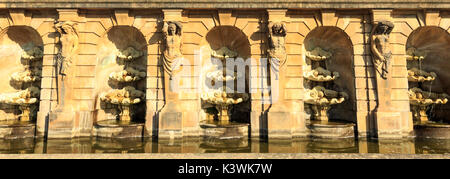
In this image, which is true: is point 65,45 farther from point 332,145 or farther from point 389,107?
point 389,107

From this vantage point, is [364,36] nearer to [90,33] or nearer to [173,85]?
[173,85]

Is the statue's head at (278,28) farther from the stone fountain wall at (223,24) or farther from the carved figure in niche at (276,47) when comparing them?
the stone fountain wall at (223,24)

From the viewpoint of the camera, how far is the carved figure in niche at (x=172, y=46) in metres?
11.6

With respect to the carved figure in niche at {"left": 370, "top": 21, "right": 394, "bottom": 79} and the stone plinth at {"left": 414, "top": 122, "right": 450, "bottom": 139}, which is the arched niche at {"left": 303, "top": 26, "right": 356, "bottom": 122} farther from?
the stone plinth at {"left": 414, "top": 122, "right": 450, "bottom": 139}

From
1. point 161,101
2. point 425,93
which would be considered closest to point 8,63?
point 161,101

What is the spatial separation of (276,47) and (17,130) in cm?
1345

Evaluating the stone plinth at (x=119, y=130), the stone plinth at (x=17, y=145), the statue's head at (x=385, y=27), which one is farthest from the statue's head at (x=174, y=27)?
the statue's head at (x=385, y=27)

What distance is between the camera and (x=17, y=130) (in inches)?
443

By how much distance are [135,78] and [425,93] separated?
1678 cm

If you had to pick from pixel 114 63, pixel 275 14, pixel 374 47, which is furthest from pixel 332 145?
pixel 114 63

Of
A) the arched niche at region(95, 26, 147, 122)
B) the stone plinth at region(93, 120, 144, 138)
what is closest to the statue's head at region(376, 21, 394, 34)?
the arched niche at region(95, 26, 147, 122)

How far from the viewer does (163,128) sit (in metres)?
11.3

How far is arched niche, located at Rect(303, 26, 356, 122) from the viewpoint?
12.6m

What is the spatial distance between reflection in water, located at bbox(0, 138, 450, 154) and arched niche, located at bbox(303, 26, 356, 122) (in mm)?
2364
